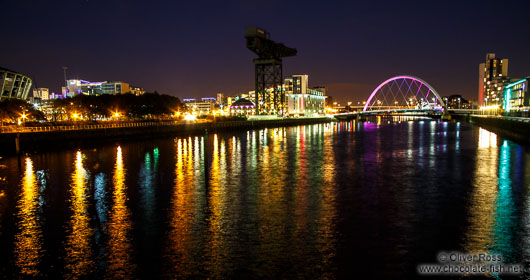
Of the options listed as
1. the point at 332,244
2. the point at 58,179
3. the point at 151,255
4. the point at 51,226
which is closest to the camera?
the point at 151,255

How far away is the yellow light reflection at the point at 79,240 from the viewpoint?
6.57 metres

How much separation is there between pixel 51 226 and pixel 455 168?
1800cm

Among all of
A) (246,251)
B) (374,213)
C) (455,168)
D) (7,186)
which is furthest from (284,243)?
(455,168)

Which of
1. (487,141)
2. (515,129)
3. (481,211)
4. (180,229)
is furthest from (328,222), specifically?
Answer: (515,129)

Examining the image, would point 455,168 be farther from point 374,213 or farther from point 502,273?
point 502,273

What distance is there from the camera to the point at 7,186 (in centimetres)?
1498

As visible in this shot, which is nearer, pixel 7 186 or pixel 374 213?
pixel 374 213

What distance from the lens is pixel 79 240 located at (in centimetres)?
795

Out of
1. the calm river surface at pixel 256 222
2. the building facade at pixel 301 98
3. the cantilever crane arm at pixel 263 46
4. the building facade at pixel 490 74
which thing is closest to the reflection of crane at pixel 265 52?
the cantilever crane arm at pixel 263 46

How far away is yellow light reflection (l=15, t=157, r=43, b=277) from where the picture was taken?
6729 millimetres

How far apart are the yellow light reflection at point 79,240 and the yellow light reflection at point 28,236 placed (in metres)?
0.55

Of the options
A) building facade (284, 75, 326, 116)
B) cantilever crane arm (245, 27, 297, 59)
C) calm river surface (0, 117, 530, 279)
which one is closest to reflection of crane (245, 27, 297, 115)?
cantilever crane arm (245, 27, 297, 59)

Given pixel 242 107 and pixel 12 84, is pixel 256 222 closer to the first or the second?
pixel 12 84

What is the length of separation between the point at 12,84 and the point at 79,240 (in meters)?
93.6
